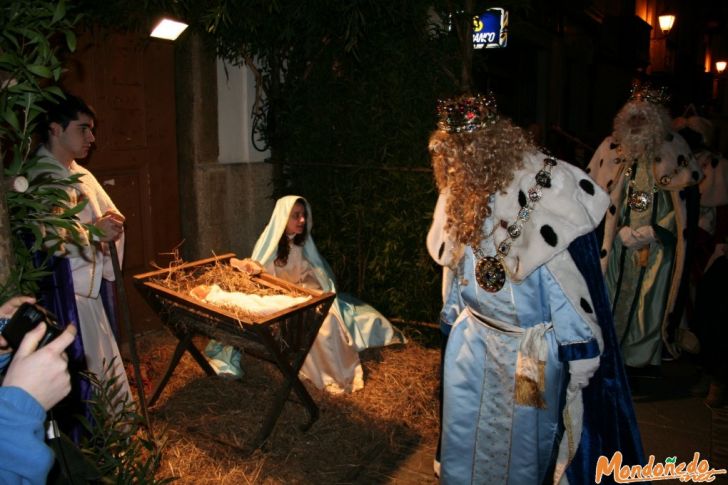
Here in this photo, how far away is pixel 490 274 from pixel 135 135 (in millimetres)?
3801

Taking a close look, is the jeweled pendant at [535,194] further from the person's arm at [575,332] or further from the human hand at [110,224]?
the human hand at [110,224]

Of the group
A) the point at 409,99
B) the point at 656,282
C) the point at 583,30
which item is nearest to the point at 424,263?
the point at 409,99

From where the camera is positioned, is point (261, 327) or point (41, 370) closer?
point (41, 370)

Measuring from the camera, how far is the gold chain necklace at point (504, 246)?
249 centimetres

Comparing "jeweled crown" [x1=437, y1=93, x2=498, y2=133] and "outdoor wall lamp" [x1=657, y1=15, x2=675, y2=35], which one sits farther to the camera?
"outdoor wall lamp" [x1=657, y1=15, x2=675, y2=35]

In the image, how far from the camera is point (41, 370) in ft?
4.47

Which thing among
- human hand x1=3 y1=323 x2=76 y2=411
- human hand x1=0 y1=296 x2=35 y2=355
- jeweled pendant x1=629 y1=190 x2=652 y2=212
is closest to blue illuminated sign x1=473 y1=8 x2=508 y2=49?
jeweled pendant x1=629 y1=190 x2=652 y2=212

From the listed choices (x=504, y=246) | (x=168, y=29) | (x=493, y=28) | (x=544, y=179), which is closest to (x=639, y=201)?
(x=544, y=179)

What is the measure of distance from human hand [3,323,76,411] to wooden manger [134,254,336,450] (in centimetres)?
189

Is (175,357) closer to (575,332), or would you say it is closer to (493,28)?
(575,332)

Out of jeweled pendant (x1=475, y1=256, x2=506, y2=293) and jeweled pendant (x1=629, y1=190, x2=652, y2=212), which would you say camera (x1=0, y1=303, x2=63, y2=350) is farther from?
jeweled pendant (x1=629, y1=190, x2=652, y2=212)

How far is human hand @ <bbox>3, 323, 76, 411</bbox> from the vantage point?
1.35 metres

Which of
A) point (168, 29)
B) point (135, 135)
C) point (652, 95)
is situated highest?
point (168, 29)

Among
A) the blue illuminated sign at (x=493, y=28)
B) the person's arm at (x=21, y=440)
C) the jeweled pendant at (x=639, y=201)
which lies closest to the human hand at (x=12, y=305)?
the person's arm at (x=21, y=440)
